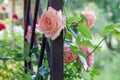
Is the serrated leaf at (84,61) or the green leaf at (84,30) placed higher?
the green leaf at (84,30)

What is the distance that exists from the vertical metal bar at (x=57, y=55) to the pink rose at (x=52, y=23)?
13 millimetres

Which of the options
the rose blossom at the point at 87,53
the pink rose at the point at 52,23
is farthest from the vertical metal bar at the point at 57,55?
the rose blossom at the point at 87,53

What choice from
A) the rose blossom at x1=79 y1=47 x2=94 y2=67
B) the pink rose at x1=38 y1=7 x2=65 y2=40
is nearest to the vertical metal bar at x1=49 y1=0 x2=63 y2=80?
the pink rose at x1=38 y1=7 x2=65 y2=40

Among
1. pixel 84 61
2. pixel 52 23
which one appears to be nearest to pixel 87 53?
pixel 84 61

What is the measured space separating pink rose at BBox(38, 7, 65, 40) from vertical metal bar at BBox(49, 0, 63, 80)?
0.01 meters

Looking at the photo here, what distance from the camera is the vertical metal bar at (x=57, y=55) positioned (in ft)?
2.09

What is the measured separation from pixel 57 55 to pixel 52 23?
0.07 metres

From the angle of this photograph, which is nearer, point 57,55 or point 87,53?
point 57,55

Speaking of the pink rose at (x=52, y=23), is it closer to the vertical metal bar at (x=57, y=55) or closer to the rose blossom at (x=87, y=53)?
the vertical metal bar at (x=57, y=55)

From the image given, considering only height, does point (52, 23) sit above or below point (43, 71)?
above

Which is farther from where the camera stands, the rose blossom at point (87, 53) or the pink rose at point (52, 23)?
the rose blossom at point (87, 53)

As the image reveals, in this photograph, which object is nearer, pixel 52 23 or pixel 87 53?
pixel 52 23

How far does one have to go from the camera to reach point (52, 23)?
0.64 meters

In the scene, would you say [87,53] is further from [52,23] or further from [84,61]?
[52,23]
